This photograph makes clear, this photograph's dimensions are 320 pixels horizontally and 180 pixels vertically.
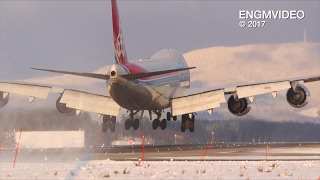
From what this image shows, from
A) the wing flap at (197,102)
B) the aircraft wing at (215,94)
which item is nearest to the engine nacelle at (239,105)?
the aircraft wing at (215,94)

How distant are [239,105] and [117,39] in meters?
11.0

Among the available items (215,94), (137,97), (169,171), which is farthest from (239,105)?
(169,171)

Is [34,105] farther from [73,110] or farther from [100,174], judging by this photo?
[100,174]

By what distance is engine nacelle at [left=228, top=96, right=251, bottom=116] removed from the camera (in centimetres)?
5538

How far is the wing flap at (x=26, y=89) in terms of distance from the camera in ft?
176

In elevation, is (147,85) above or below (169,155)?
above

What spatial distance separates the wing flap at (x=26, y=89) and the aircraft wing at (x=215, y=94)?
10.5m

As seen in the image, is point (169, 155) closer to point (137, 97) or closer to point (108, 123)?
point (137, 97)

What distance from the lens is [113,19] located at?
54.4 m

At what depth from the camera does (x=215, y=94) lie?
53188 millimetres

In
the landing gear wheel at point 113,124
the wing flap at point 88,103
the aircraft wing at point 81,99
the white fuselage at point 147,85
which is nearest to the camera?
the white fuselage at point 147,85

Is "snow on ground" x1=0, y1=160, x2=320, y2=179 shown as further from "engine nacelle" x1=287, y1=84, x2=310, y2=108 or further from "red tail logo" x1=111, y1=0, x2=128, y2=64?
"red tail logo" x1=111, y1=0, x2=128, y2=64

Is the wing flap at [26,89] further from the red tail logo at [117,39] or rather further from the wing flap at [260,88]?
the wing flap at [260,88]

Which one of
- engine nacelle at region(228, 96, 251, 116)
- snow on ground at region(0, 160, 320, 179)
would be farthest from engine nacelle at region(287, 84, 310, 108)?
snow on ground at region(0, 160, 320, 179)
